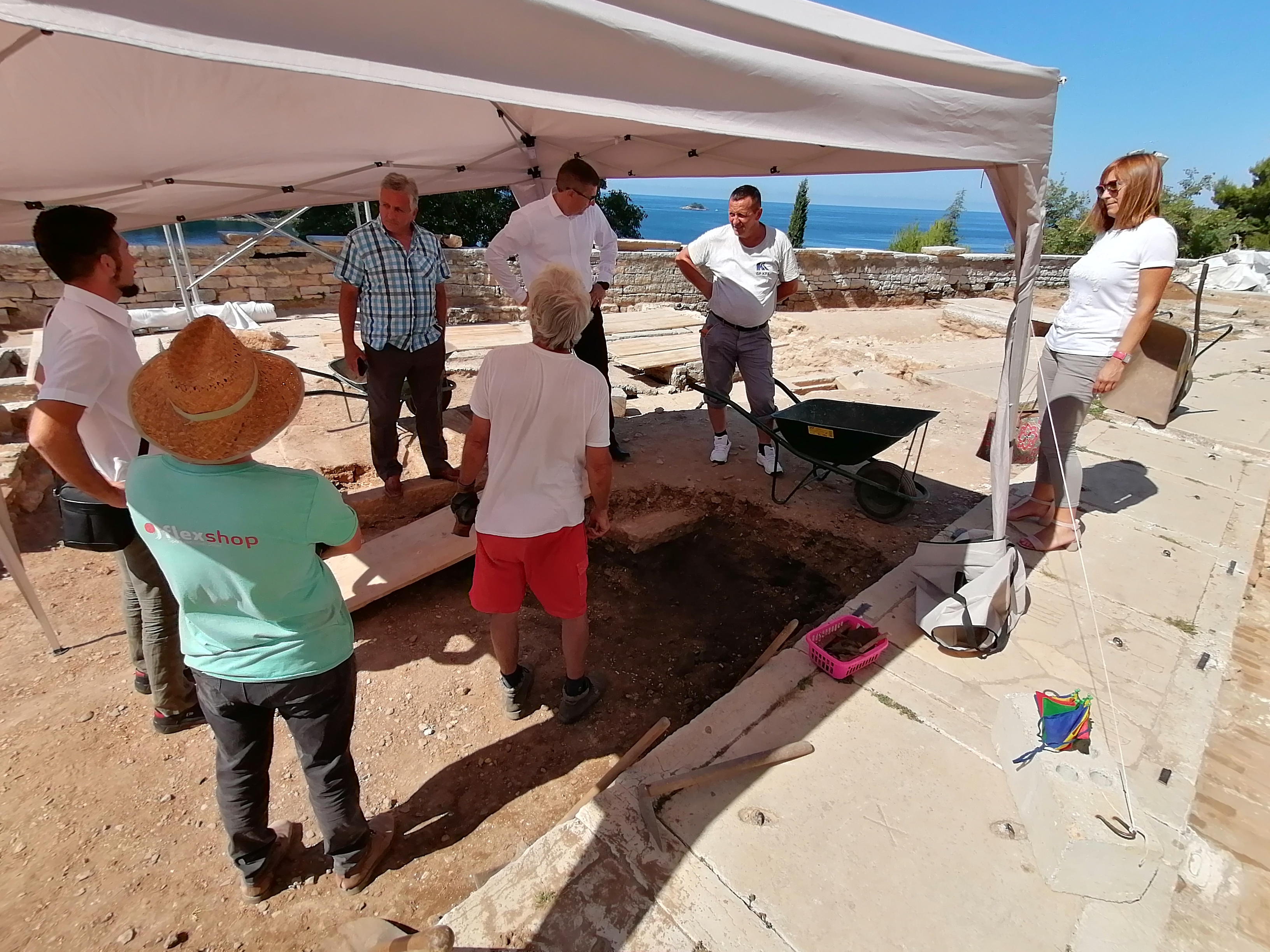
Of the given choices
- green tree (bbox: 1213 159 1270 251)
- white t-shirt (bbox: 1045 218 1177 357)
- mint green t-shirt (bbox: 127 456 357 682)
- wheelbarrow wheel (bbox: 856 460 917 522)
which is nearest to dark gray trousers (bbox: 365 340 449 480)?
mint green t-shirt (bbox: 127 456 357 682)

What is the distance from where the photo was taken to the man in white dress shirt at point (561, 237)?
3.49 meters

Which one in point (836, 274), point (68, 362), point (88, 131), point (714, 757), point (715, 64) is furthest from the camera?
point (836, 274)

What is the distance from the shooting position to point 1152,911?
5.53ft

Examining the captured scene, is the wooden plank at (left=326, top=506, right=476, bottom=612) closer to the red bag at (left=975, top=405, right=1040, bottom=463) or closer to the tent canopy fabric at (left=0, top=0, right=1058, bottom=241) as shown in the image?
the tent canopy fabric at (left=0, top=0, right=1058, bottom=241)

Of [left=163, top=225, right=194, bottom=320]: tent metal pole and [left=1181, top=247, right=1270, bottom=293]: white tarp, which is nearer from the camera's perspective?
[left=163, top=225, right=194, bottom=320]: tent metal pole

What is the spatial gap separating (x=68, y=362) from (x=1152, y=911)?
3450mm

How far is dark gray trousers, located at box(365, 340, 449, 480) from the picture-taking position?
3559 mm

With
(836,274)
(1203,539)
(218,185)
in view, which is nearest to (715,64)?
(218,185)

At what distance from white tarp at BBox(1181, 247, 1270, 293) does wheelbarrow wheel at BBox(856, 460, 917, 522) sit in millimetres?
14588

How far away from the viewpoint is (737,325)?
4.22 m

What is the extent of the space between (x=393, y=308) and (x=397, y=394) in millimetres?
496

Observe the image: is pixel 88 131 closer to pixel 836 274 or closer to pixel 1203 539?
pixel 1203 539

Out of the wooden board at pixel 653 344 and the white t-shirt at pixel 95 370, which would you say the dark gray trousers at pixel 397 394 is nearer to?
the white t-shirt at pixel 95 370

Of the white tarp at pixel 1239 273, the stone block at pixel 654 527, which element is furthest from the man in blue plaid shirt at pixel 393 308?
the white tarp at pixel 1239 273
